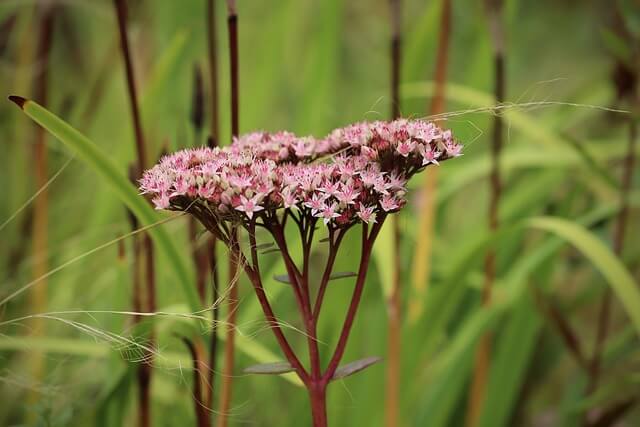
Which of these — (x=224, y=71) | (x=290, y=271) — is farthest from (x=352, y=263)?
(x=224, y=71)

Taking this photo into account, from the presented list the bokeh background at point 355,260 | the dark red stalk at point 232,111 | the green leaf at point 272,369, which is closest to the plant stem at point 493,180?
the bokeh background at point 355,260

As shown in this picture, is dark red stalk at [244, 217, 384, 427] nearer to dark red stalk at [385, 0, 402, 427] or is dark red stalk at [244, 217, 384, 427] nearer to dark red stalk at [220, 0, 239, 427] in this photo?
dark red stalk at [220, 0, 239, 427]

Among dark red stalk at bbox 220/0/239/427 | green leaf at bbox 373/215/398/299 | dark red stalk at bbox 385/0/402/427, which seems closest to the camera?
dark red stalk at bbox 220/0/239/427

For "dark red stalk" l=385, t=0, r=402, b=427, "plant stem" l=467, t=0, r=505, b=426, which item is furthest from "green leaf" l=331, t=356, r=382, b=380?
"plant stem" l=467, t=0, r=505, b=426

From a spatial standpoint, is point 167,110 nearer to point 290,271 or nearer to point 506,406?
point 506,406

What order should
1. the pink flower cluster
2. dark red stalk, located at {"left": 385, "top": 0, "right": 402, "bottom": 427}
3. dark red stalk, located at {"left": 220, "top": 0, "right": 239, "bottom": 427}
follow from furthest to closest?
dark red stalk, located at {"left": 385, "top": 0, "right": 402, "bottom": 427}, dark red stalk, located at {"left": 220, "top": 0, "right": 239, "bottom": 427}, the pink flower cluster

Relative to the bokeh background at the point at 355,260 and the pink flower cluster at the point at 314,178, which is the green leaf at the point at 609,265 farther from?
the pink flower cluster at the point at 314,178

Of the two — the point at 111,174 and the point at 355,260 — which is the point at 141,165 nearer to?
the point at 111,174
